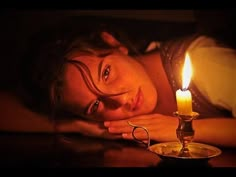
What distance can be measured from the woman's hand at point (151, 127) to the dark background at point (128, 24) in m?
0.29

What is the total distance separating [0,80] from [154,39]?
0.57 metres

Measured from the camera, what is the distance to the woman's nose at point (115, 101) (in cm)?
146

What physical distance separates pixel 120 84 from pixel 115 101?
0.06m

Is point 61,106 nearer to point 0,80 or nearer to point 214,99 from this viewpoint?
point 0,80

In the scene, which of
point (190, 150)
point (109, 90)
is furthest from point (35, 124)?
point (190, 150)

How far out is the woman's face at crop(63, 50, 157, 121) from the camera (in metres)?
1.45

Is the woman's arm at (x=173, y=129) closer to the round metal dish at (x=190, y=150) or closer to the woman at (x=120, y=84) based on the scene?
the woman at (x=120, y=84)

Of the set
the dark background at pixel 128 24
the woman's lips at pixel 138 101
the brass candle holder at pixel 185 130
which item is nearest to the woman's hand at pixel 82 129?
the woman's lips at pixel 138 101

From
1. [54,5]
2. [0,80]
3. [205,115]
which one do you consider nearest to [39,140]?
[0,80]

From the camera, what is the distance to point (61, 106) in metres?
1.46

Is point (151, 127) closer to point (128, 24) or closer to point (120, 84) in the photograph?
point (120, 84)

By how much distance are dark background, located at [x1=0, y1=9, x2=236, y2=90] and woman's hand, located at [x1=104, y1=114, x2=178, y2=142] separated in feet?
0.94

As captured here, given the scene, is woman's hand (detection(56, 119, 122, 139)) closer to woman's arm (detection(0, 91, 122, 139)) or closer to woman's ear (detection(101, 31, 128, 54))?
woman's arm (detection(0, 91, 122, 139))

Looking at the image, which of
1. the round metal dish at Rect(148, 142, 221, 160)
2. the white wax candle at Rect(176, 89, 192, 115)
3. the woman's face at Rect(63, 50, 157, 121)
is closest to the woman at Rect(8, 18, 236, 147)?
the woman's face at Rect(63, 50, 157, 121)
